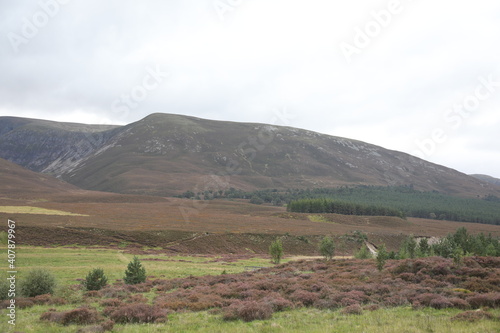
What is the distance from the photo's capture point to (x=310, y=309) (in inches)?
662

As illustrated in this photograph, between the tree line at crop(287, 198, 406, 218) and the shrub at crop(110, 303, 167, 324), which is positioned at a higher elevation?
the tree line at crop(287, 198, 406, 218)

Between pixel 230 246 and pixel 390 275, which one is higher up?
pixel 390 275

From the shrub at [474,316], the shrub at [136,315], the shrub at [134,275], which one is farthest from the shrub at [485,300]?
the shrub at [134,275]

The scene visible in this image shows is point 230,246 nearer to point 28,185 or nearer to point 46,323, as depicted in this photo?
point 46,323

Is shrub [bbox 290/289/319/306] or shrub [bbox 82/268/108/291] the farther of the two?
shrub [bbox 82/268/108/291]

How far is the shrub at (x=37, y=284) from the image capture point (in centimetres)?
2149

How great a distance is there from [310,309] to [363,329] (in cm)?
500

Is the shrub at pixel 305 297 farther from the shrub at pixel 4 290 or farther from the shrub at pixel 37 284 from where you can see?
the shrub at pixel 4 290

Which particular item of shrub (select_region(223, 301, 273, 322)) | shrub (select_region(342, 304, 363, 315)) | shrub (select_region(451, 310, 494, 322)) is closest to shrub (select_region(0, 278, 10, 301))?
shrub (select_region(223, 301, 273, 322))

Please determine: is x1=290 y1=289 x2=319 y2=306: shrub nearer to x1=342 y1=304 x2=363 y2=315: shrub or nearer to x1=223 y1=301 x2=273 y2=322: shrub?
x1=342 y1=304 x2=363 y2=315: shrub

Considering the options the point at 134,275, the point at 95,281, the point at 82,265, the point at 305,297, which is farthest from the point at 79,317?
the point at 82,265

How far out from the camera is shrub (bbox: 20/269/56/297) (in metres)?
21.5

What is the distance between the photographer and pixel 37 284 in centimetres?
2177

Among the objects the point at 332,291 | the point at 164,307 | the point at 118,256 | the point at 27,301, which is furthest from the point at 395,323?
the point at 118,256
